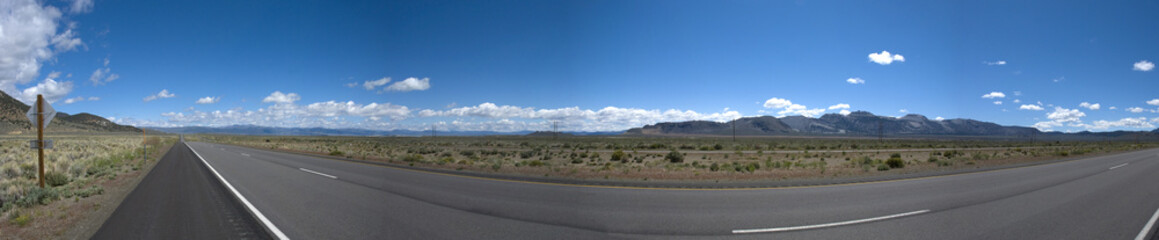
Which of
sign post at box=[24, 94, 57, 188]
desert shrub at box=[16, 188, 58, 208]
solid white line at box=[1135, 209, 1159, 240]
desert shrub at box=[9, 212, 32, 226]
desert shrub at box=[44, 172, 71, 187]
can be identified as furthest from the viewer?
desert shrub at box=[44, 172, 71, 187]

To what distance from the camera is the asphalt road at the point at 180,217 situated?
665cm

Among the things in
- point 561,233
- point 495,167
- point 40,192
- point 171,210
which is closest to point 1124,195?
point 561,233

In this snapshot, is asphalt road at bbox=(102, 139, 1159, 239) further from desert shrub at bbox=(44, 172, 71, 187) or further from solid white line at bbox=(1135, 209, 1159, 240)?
desert shrub at bbox=(44, 172, 71, 187)

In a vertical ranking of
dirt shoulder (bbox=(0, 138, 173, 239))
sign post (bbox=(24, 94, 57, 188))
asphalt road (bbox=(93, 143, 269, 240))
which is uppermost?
sign post (bbox=(24, 94, 57, 188))

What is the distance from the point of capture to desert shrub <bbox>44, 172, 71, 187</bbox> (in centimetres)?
1423

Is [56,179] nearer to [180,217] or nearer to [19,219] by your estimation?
[19,219]

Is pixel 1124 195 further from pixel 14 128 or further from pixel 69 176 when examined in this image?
pixel 14 128

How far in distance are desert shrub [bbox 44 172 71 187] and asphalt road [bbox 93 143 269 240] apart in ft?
16.6

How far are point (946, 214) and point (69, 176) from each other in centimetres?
2490

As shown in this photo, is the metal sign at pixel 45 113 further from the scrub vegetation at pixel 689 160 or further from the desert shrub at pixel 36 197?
the scrub vegetation at pixel 689 160

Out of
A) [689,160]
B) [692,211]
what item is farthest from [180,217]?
[689,160]

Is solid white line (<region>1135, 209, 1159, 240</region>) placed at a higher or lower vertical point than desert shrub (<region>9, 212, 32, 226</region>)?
lower

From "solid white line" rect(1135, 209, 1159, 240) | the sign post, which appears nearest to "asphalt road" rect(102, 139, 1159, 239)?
"solid white line" rect(1135, 209, 1159, 240)

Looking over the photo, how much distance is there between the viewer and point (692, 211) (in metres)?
8.05
